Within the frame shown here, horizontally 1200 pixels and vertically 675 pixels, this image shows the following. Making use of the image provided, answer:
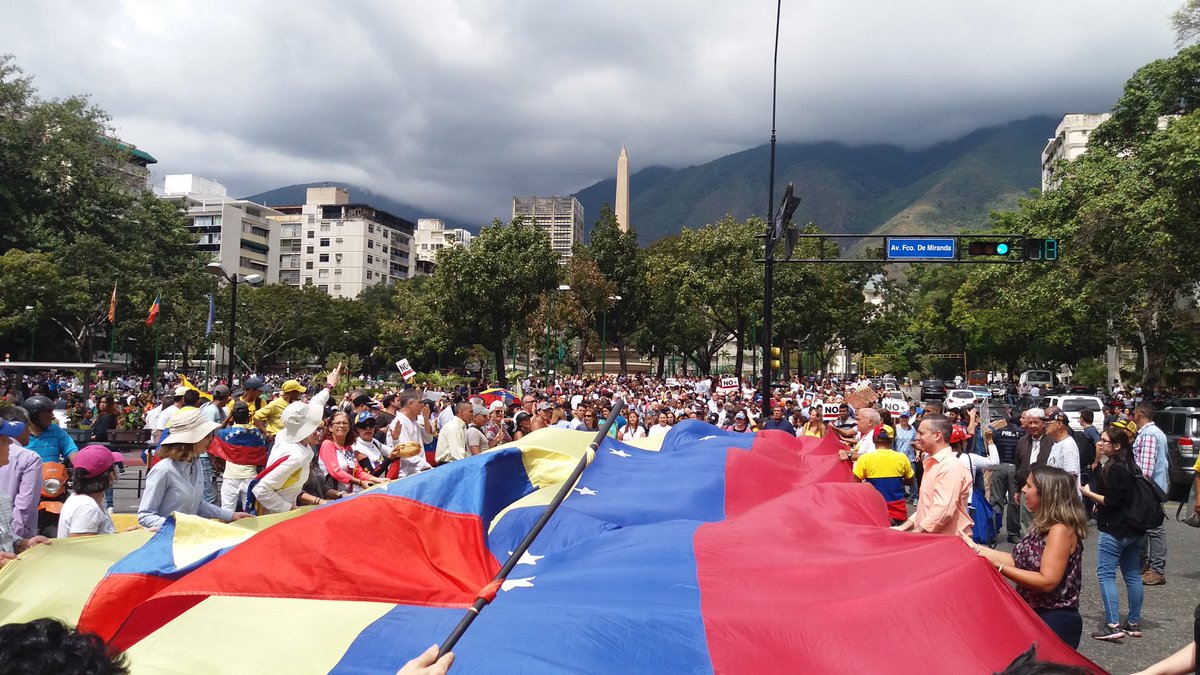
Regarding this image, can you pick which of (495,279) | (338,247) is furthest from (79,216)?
(338,247)

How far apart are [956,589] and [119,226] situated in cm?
5564

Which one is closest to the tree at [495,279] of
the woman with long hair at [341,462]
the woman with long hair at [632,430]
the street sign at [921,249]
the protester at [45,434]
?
the street sign at [921,249]

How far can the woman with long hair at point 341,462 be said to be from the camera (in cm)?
864

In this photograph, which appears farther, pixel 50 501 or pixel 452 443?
pixel 452 443

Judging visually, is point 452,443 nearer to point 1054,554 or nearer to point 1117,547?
point 1117,547

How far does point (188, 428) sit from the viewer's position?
6.01m

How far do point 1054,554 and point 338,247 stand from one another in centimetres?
13936

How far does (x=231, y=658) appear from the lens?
413 centimetres

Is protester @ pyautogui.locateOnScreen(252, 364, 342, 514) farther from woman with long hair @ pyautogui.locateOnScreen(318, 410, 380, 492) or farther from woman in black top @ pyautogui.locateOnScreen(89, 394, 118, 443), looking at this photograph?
woman in black top @ pyautogui.locateOnScreen(89, 394, 118, 443)

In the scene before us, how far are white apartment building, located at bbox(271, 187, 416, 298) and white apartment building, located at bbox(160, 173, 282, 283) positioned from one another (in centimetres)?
387

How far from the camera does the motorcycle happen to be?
6.82 meters

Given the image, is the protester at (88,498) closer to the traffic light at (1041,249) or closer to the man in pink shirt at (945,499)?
the man in pink shirt at (945,499)

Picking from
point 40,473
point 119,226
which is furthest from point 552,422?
point 119,226

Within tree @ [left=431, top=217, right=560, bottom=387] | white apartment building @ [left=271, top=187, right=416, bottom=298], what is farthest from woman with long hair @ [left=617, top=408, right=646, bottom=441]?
white apartment building @ [left=271, top=187, right=416, bottom=298]
